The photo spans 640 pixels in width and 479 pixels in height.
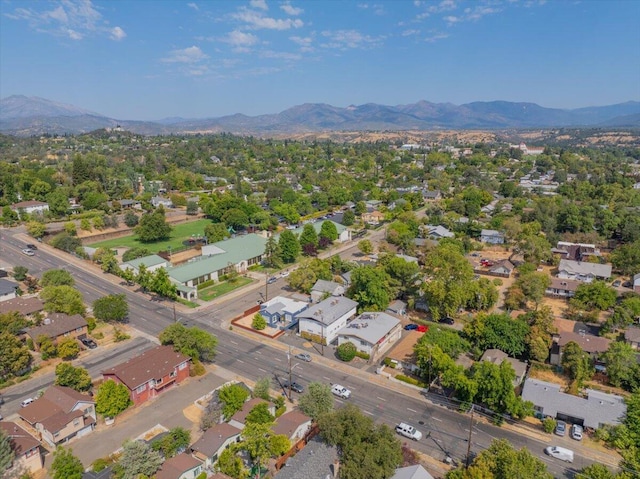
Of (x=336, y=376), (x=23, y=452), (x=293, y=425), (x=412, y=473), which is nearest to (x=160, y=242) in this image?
(x=336, y=376)

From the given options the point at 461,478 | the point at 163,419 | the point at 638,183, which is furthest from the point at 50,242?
the point at 638,183

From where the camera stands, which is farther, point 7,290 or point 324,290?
point 324,290

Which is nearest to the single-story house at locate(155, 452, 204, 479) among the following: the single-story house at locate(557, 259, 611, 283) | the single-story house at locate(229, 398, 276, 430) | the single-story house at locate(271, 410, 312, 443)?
the single-story house at locate(229, 398, 276, 430)

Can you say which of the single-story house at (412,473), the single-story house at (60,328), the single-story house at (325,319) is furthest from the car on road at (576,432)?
the single-story house at (60,328)

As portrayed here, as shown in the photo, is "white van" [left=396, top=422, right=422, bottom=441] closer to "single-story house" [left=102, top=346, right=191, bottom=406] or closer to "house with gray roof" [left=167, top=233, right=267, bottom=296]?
"single-story house" [left=102, top=346, right=191, bottom=406]

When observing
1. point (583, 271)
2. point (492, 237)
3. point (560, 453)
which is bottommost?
point (492, 237)

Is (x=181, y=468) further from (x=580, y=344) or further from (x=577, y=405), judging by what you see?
(x=580, y=344)
